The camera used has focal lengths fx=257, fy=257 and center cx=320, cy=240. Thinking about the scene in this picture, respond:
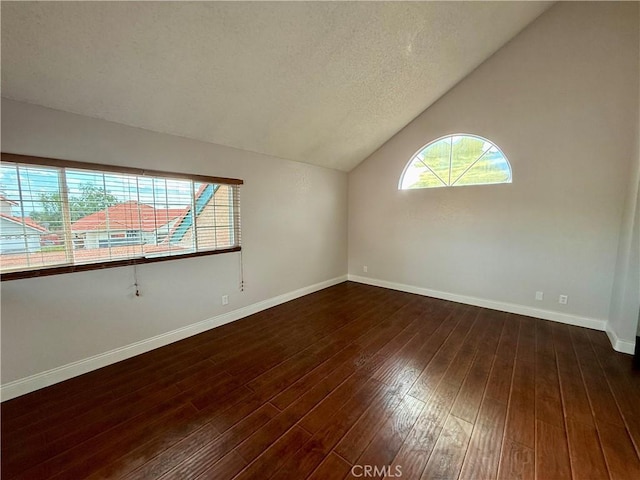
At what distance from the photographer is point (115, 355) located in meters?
2.39

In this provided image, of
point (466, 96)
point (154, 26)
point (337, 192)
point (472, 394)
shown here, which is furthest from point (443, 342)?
point (154, 26)

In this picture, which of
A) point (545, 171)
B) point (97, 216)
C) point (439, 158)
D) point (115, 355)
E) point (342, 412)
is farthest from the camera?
point (439, 158)

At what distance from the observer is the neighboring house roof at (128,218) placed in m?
2.22

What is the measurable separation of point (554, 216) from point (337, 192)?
10.2 ft

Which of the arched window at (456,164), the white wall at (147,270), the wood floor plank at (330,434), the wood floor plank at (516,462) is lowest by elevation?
the wood floor plank at (516,462)

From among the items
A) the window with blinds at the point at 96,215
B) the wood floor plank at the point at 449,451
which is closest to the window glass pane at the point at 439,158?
the window with blinds at the point at 96,215

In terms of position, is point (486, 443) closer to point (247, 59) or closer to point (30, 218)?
point (247, 59)

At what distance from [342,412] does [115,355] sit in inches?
84.4

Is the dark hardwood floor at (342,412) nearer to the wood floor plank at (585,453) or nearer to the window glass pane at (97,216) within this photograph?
the wood floor plank at (585,453)

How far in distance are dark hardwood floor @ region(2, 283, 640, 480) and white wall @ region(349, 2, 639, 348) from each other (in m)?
0.79

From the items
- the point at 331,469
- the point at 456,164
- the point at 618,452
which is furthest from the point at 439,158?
the point at 331,469

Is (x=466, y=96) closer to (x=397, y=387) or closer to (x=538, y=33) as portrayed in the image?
(x=538, y=33)

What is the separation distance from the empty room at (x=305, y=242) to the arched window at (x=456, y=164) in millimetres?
30

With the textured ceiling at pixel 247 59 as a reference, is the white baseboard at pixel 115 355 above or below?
below
